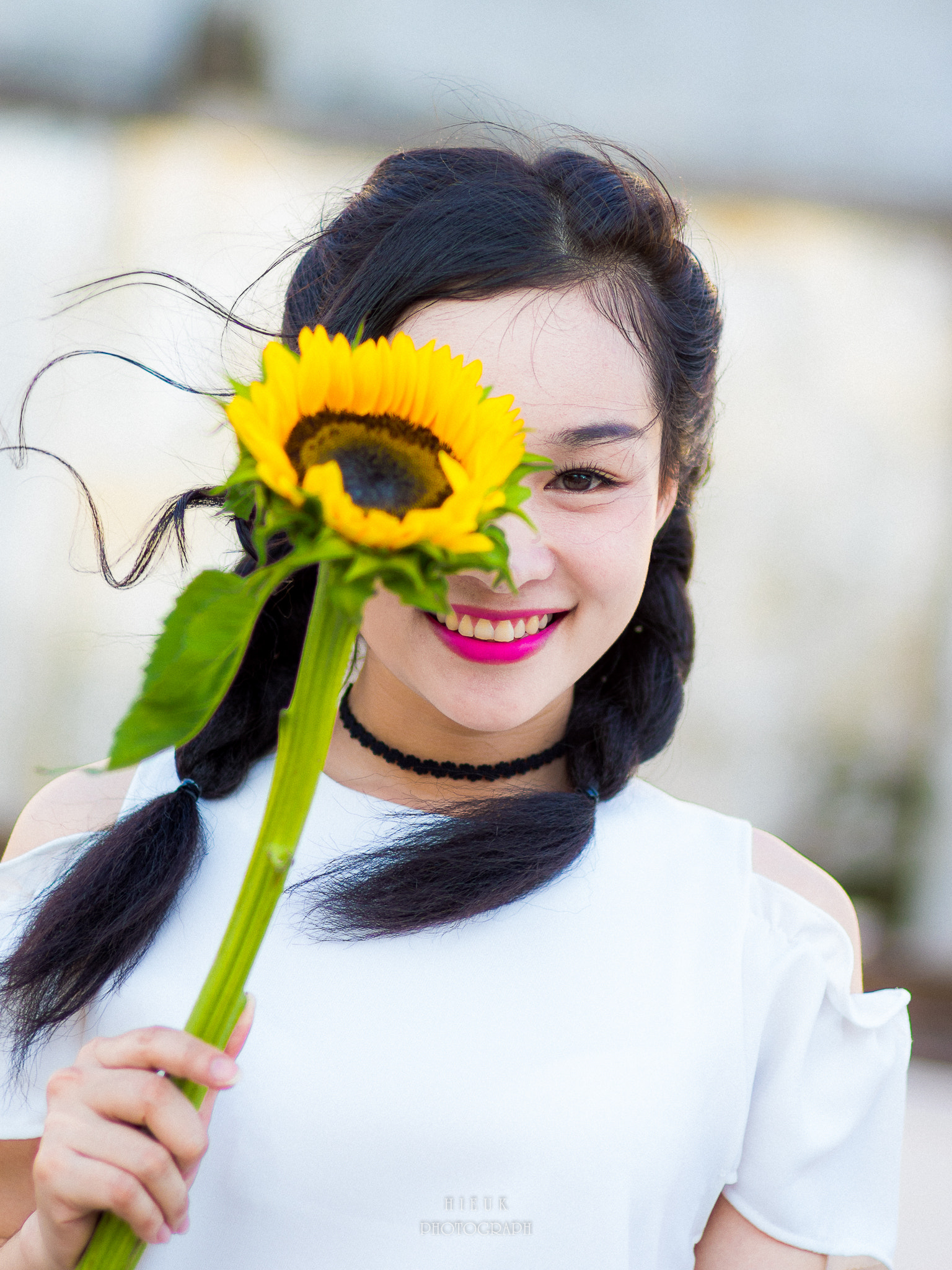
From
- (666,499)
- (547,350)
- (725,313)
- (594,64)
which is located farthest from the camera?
(725,313)

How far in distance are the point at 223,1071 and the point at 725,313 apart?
2063mm

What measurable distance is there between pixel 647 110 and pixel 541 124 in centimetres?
22

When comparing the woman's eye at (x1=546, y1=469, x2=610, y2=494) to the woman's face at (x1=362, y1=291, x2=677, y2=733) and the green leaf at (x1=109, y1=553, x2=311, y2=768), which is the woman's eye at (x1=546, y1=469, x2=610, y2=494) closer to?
the woman's face at (x1=362, y1=291, x2=677, y2=733)

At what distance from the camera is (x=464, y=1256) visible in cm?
85

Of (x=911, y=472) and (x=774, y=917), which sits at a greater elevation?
(x=911, y=472)

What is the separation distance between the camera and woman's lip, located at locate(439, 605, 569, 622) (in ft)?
2.86

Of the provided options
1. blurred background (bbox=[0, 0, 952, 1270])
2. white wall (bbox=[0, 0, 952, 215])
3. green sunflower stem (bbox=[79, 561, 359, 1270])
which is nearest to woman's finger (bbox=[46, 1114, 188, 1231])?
green sunflower stem (bbox=[79, 561, 359, 1270])

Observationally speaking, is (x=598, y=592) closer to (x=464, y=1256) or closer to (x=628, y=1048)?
(x=628, y=1048)

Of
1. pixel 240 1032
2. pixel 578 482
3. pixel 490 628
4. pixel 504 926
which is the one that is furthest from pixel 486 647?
pixel 240 1032

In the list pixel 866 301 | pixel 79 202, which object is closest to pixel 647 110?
pixel 866 301

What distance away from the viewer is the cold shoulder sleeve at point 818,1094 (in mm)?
941

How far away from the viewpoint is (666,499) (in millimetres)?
1091

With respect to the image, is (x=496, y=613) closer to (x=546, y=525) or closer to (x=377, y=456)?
(x=546, y=525)

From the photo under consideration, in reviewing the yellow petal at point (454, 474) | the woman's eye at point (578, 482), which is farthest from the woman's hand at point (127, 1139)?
the woman's eye at point (578, 482)
